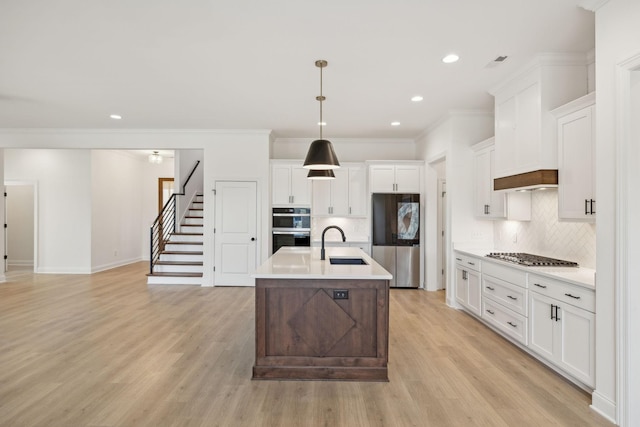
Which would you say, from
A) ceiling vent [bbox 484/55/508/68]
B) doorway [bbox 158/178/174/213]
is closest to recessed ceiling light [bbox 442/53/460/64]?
ceiling vent [bbox 484/55/508/68]

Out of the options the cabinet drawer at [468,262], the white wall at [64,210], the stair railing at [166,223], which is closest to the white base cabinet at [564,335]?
Answer: the cabinet drawer at [468,262]

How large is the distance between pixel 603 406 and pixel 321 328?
78.3 inches

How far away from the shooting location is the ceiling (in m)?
2.64

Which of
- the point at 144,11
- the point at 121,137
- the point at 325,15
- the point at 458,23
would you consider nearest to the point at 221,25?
the point at 144,11

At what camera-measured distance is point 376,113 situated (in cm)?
530

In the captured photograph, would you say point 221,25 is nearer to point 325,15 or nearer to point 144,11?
point 144,11

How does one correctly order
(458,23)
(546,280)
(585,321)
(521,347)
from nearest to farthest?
(585,321) < (458,23) < (546,280) < (521,347)

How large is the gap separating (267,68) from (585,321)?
3.59m

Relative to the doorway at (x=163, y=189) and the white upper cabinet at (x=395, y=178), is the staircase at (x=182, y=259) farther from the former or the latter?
the white upper cabinet at (x=395, y=178)

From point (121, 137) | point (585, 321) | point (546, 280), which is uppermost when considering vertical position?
point (121, 137)

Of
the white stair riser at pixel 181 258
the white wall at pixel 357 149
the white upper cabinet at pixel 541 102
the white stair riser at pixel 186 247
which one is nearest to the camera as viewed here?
the white upper cabinet at pixel 541 102

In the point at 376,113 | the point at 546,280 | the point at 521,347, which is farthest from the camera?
the point at 376,113

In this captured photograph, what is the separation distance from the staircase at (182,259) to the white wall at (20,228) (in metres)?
3.77

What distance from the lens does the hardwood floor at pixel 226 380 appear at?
2.34 metres
